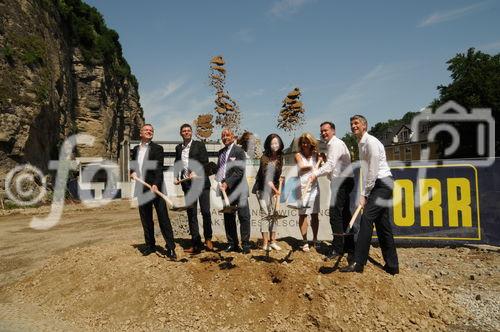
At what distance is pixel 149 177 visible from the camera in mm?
6316

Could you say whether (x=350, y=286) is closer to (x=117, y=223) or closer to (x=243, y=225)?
(x=243, y=225)

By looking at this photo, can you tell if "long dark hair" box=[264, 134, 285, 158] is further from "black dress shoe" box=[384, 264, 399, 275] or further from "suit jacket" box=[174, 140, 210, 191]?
"black dress shoe" box=[384, 264, 399, 275]

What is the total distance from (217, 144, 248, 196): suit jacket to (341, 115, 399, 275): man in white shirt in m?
2.06

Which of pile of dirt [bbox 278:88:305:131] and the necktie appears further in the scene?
pile of dirt [bbox 278:88:305:131]

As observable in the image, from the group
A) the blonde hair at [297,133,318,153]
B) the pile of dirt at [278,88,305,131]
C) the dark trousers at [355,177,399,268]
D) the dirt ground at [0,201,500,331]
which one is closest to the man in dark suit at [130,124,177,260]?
the dirt ground at [0,201,500,331]

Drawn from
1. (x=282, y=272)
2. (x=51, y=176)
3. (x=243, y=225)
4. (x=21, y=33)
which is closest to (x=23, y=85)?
(x=21, y=33)

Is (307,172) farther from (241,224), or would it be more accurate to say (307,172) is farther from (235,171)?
(241,224)

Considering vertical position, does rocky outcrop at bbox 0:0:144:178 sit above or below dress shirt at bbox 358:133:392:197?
above

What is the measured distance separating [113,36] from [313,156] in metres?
47.3

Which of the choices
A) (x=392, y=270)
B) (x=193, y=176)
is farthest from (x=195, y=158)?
(x=392, y=270)

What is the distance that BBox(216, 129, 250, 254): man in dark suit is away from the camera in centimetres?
630

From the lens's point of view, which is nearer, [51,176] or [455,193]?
[455,193]

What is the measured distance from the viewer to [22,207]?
21.0m

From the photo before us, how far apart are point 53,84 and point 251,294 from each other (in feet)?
95.8
